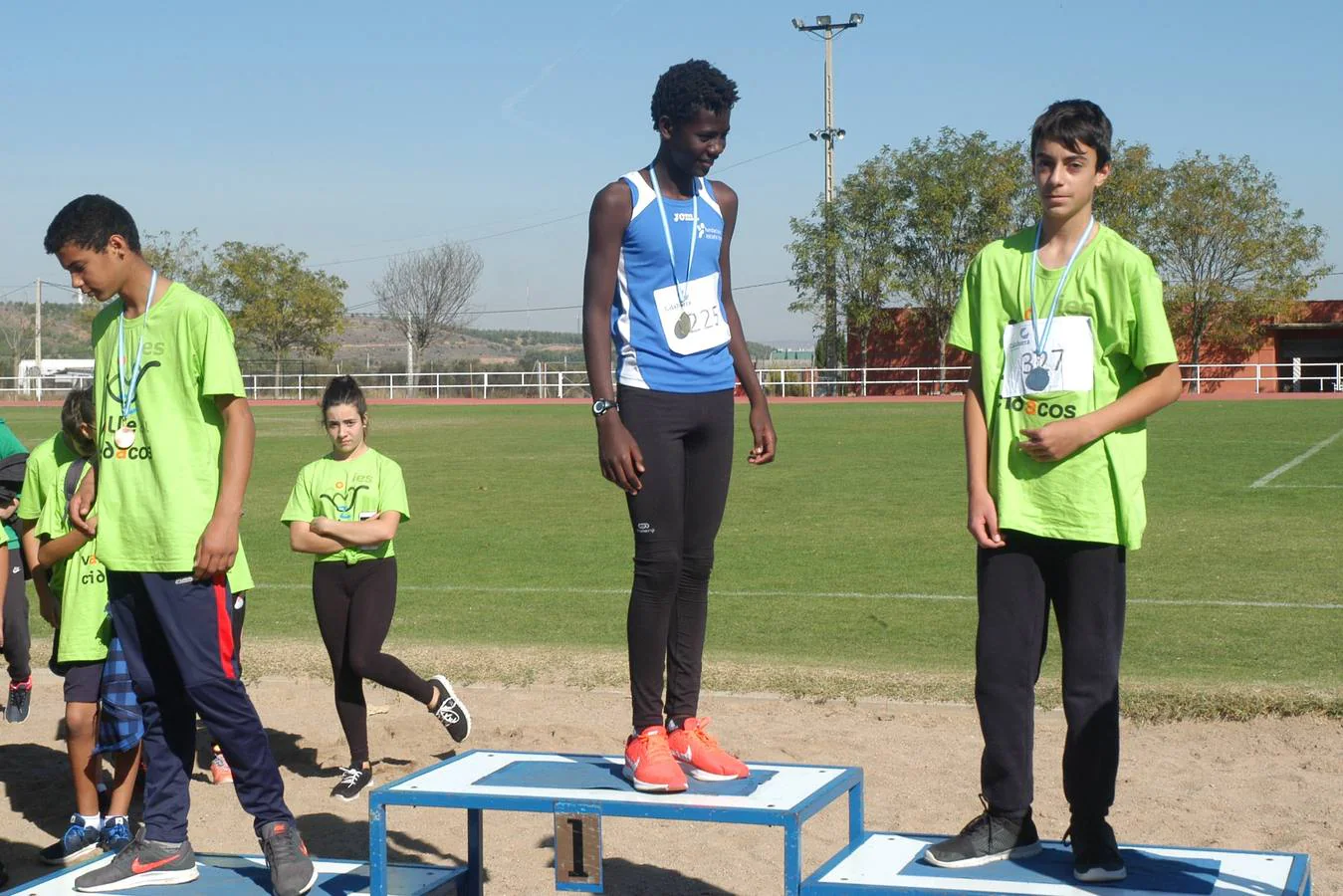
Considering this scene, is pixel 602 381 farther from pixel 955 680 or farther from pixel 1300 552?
pixel 1300 552

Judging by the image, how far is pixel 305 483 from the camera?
267 inches

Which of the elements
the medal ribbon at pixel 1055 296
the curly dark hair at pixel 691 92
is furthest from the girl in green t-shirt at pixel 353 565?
the medal ribbon at pixel 1055 296

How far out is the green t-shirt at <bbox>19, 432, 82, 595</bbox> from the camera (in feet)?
19.9

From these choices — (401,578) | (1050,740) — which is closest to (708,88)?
(1050,740)

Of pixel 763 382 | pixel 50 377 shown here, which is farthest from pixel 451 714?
pixel 50 377

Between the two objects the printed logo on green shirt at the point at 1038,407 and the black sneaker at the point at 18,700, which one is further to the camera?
the black sneaker at the point at 18,700

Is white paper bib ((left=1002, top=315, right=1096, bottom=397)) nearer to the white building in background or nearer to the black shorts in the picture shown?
the black shorts

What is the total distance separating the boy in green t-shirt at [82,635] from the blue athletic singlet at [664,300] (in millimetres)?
2488

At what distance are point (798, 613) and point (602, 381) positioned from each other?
238 inches

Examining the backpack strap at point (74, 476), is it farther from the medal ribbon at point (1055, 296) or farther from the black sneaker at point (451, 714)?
the medal ribbon at point (1055, 296)

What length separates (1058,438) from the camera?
3.96 metres

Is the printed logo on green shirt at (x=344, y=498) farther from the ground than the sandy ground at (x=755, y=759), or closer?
farther from the ground

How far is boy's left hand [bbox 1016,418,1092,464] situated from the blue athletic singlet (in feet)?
3.72

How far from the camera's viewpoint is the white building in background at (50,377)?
59.8 m
